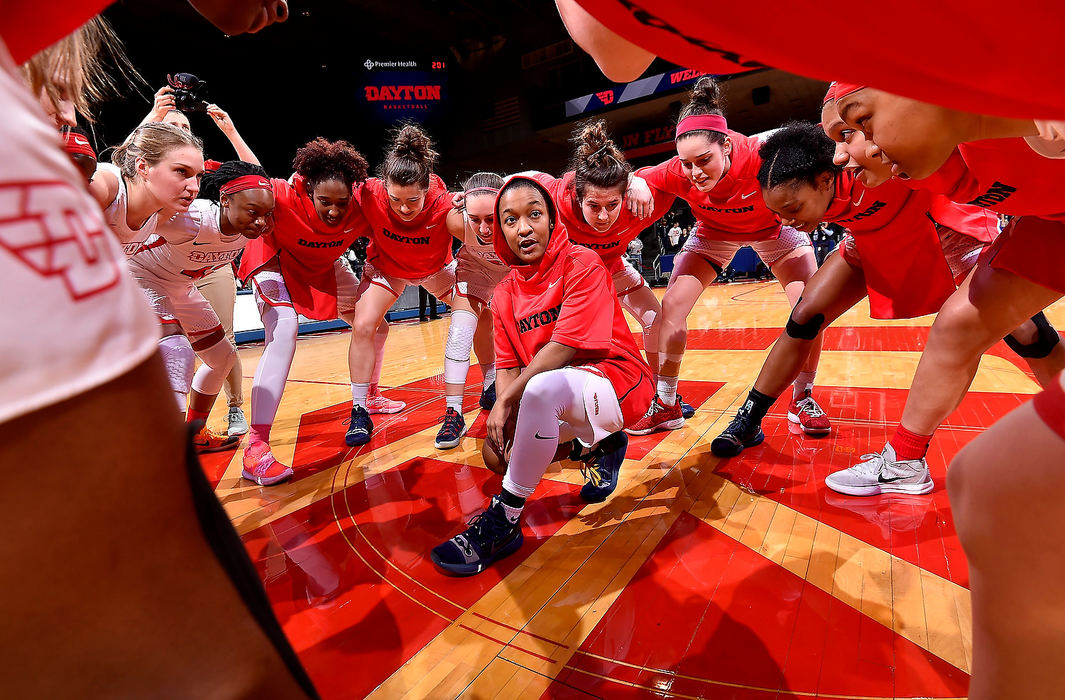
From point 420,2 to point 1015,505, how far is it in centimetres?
1605

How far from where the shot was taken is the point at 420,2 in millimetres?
13484

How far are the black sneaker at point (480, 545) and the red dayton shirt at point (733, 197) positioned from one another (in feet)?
6.74

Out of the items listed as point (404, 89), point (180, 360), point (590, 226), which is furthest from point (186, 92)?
point (404, 89)

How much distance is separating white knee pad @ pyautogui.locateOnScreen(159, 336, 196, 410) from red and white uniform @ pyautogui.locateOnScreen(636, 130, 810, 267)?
278 cm

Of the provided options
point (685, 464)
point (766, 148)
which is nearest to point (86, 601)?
point (685, 464)

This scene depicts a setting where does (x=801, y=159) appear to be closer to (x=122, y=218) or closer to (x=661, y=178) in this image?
(x=661, y=178)

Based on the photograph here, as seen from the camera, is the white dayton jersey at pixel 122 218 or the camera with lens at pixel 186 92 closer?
the white dayton jersey at pixel 122 218

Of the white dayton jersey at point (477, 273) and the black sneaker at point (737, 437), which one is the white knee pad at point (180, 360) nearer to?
the white dayton jersey at point (477, 273)

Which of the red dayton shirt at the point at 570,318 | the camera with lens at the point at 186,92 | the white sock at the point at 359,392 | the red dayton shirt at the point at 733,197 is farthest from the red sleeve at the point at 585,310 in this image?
the camera with lens at the point at 186,92

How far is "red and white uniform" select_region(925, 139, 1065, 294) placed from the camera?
4.42 feet

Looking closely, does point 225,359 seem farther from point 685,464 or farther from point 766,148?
point 766,148

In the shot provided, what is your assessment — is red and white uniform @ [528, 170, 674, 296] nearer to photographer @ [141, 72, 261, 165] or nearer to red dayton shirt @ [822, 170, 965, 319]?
red dayton shirt @ [822, 170, 965, 319]

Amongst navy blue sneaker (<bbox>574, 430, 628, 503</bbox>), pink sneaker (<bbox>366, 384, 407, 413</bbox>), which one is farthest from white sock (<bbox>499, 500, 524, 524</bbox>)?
pink sneaker (<bbox>366, 384, 407, 413</bbox>)

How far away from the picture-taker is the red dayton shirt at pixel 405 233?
10.8ft
